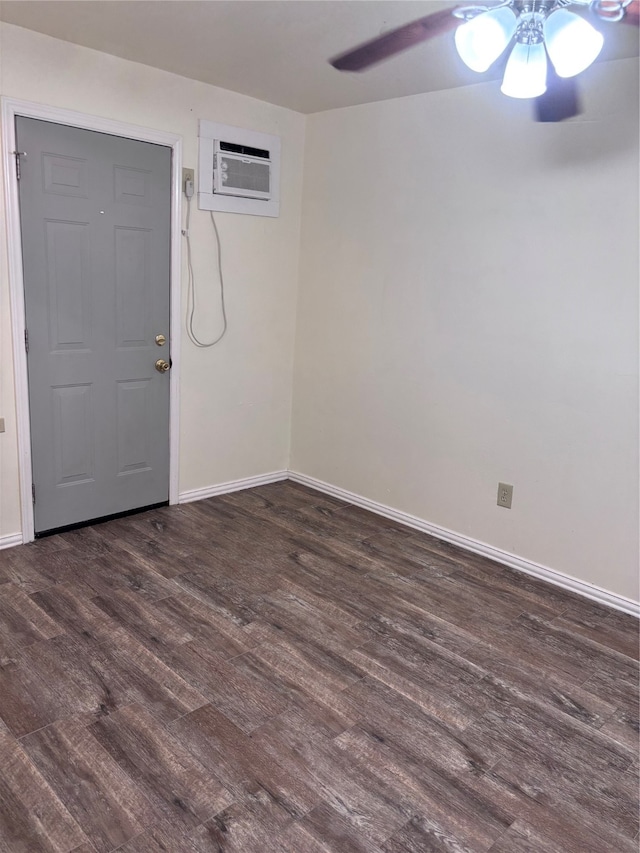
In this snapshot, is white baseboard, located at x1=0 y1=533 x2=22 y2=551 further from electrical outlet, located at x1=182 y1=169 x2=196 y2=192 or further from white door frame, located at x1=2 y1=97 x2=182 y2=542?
electrical outlet, located at x1=182 y1=169 x2=196 y2=192

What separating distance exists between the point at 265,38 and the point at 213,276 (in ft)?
4.61

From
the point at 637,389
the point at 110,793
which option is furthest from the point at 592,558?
the point at 110,793

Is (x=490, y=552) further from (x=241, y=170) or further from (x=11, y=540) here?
(x=241, y=170)

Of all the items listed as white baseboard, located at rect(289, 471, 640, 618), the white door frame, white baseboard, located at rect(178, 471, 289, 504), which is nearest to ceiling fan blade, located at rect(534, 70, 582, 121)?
the white door frame

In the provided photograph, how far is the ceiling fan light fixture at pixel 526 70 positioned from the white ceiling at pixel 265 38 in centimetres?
70

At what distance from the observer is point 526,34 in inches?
67.1

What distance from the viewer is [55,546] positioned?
3309mm

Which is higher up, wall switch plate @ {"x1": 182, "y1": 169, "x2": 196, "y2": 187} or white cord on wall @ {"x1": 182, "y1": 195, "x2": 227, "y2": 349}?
wall switch plate @ {"x1": 182, "y1": 169, "x2": 196, "y2": 187}

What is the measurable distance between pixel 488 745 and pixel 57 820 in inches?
50.9

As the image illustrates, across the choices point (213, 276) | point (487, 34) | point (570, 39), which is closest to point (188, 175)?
point (213, 276)

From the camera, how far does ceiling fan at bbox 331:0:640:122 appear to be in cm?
160

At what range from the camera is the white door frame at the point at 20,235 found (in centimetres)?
294

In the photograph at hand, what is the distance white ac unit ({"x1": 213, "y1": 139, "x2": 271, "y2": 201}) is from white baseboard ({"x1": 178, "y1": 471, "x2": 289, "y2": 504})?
181cm

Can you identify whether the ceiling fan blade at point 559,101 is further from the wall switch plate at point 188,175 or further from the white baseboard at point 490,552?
the white baseboard at point 490,552
